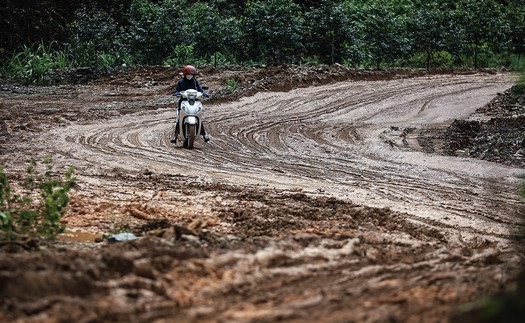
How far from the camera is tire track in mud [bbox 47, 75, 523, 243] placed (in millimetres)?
10352

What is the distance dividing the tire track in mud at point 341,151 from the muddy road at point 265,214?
50 mm

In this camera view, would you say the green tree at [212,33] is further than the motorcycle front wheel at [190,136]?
Yes

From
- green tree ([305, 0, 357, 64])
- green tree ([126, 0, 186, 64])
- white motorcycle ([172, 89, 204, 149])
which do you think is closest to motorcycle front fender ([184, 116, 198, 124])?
white motorcycle ([172, 89, 204, 149])

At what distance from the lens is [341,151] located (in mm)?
15734

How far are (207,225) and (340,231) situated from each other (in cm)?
148

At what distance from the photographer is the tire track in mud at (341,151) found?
34.0 ft

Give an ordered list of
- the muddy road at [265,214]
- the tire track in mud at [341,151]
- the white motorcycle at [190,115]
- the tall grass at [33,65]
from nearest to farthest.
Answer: the muddy road at [265,214] → the tire track in mud at [341,151] → the white motorcycle at [190,115] → the tall grass at [33,65]

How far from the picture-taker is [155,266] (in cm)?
471

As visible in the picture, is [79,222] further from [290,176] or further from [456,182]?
[456,182]

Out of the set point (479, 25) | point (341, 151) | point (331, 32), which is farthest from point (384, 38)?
point (341, 151)

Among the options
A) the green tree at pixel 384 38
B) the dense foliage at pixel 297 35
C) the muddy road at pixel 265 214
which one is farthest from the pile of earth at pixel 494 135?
the green tree at pixel 384 38

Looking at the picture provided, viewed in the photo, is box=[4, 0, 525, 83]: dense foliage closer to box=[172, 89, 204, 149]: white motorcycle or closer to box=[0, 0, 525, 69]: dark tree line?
box=[0, 0, 525, 69]: dark tree line

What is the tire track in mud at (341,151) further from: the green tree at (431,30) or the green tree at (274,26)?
the green tree at (431,30)

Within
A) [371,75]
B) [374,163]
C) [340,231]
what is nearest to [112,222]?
[340,231]
